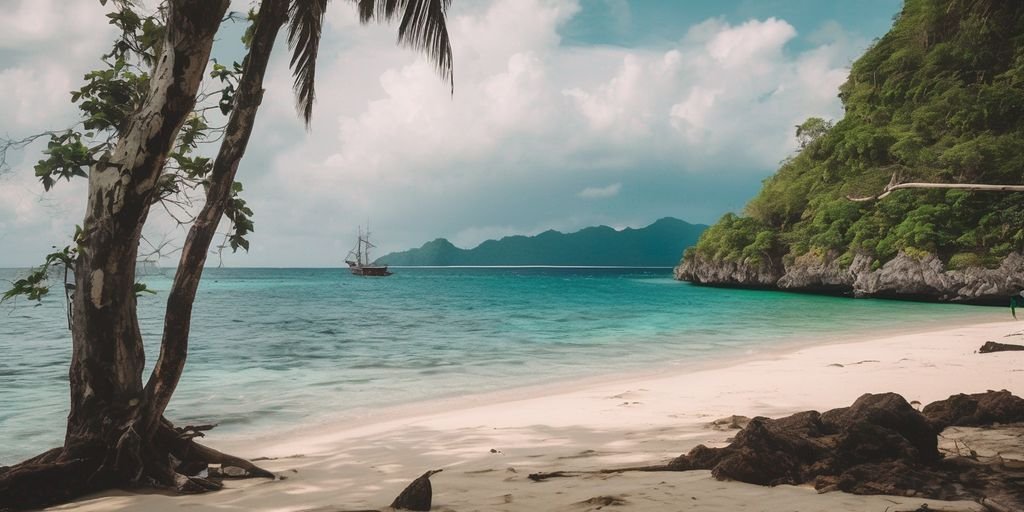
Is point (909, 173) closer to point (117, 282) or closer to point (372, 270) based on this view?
point (117, 282)

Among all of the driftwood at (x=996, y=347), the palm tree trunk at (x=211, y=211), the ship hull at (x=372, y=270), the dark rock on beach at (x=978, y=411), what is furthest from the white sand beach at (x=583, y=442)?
the ship hull at (x=372, y=270)

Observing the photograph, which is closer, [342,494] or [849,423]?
[849,423]

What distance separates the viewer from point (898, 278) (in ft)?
130

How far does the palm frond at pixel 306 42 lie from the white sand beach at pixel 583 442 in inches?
157

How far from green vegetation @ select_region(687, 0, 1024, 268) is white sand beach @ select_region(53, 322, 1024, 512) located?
935 inches

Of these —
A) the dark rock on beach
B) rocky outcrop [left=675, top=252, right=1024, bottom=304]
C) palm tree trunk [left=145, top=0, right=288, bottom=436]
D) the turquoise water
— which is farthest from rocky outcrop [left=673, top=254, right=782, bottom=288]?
palm tree trunk [left=145, top=0, right=288, bottom=436]

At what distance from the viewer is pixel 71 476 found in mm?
4578

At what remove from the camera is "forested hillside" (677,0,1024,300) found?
121ft

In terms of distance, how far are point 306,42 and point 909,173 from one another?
146 feet

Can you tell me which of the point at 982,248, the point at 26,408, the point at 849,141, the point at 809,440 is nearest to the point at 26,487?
the point at 809,440

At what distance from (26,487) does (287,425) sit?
4602 mm

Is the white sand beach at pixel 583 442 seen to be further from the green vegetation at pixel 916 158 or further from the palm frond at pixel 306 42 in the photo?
the green vegetation at pixel 916 158

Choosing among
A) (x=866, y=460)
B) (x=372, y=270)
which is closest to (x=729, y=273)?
(x=866, y=460)

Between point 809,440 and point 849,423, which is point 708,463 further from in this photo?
point 849,423
